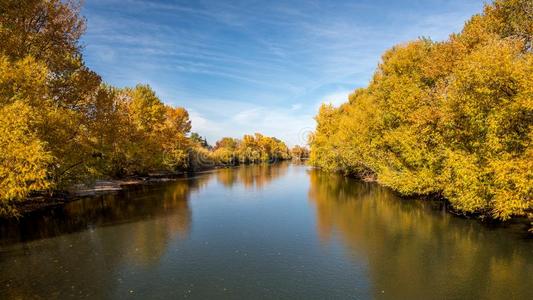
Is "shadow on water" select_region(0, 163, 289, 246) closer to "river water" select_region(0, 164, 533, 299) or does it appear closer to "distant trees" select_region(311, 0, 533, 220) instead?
"river water" select_region(0, 164, 533, 299)

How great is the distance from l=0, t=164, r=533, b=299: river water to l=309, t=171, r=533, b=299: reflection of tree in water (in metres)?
0.06

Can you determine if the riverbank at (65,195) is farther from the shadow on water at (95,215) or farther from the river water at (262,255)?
the river water at (262,255)

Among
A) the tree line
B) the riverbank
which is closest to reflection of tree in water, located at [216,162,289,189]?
the riverbank

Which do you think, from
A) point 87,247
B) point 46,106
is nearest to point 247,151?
point 46,106

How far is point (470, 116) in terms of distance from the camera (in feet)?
80.2

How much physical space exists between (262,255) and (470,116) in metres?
19.3

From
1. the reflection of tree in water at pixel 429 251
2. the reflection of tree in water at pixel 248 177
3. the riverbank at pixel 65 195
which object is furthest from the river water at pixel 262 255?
the reflection of tree in water at pixel 248 177

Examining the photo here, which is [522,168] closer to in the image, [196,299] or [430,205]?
[430,205]

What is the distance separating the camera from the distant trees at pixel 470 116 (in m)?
20.1

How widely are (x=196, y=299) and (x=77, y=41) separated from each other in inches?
1164

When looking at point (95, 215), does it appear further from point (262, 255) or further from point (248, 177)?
point (248, 177)

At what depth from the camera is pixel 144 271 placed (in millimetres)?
16031

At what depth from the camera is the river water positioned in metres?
14.0

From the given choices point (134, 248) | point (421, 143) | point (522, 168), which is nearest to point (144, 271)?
point (134, 248)
